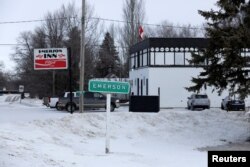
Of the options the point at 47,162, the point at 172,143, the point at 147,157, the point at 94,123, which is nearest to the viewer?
the point at 47,162

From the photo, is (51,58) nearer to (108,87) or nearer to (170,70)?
(108,87)

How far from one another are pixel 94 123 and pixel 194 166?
33.6 ft

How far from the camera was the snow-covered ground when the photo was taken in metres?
13.8

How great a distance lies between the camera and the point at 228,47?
20.9 metres

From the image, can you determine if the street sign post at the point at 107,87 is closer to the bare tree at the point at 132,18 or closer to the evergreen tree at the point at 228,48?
the evergreen tree at the point at 228,48

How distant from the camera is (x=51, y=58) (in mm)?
32562

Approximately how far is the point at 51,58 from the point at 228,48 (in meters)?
→ 14.6

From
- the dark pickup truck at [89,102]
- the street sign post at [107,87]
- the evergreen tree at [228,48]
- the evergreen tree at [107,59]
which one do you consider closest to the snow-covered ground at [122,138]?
the street sign post at [107,87]

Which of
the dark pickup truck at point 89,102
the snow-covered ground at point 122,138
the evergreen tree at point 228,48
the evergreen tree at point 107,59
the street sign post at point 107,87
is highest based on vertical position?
the evergreen tree at point 107,59

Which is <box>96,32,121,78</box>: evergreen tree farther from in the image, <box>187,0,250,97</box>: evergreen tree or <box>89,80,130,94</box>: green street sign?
<box>89,80,130,94</box>: green street sign

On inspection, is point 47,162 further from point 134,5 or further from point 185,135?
point 134,5

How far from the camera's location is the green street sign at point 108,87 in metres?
16.6

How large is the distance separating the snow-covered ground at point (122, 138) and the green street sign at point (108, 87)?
207cm

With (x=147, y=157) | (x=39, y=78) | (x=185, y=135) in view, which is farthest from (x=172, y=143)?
(x=39, y=78)
